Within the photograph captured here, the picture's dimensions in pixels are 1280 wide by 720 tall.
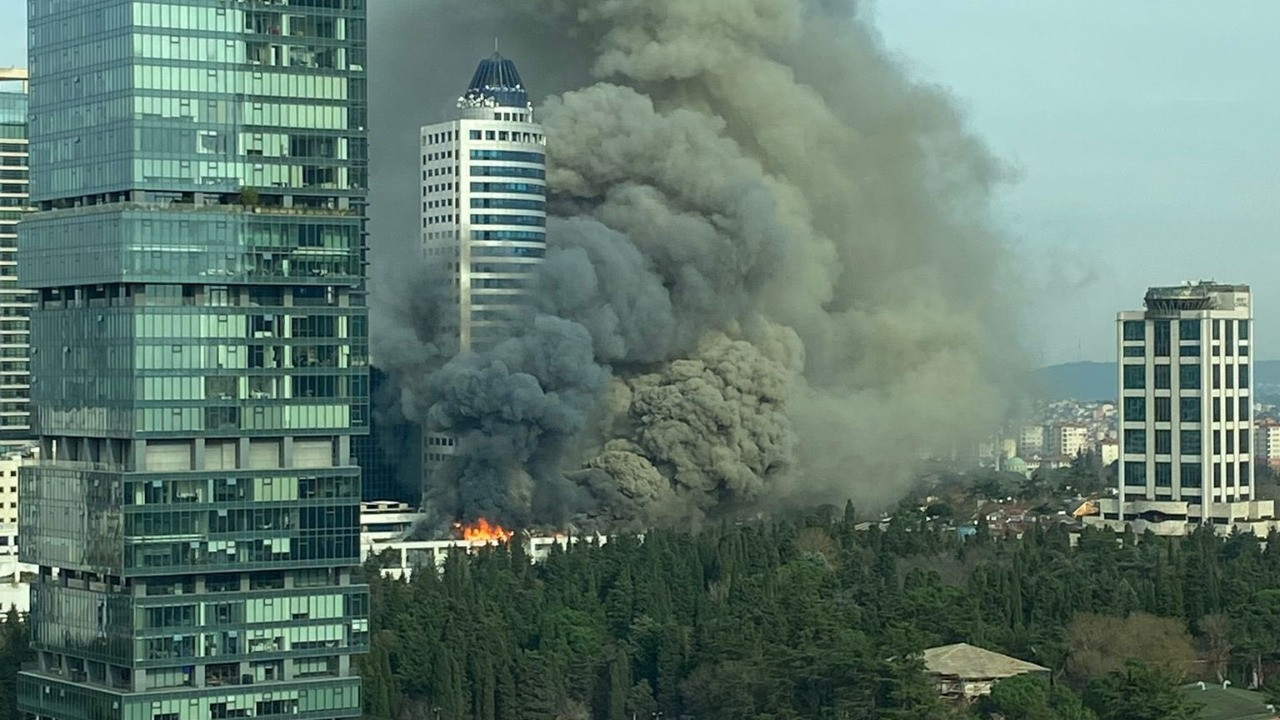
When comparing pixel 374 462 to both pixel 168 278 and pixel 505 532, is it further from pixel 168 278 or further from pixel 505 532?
pixel 168 278

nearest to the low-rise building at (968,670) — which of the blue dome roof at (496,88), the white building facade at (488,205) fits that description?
the white building facade at (488,205)

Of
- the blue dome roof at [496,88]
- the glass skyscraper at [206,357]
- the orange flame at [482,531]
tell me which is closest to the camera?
the glass skyscraper at [206,357]

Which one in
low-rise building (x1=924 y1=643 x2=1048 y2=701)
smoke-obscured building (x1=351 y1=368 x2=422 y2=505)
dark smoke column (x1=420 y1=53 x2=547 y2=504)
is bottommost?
low-rise building (x1=924 y1=643 x2=1048 y2=701)

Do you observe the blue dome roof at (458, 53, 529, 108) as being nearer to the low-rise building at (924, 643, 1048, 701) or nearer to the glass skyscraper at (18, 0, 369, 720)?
the low-rise building at (924, 643, 1048, 701)

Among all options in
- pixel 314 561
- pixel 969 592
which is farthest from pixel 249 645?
pixel 969 592

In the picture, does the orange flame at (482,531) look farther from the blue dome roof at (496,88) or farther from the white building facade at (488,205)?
the blue dome roof at (496,88)

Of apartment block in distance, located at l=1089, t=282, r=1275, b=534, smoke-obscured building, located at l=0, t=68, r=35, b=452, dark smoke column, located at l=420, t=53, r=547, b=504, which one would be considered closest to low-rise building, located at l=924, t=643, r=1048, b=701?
apartment block in distance, located at l=1089, t=282, r=1275, b=534
